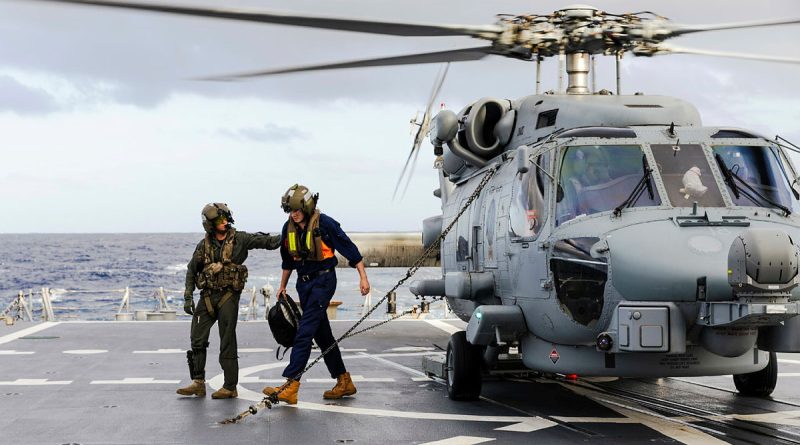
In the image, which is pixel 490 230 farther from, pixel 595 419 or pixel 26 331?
pixel 26 331

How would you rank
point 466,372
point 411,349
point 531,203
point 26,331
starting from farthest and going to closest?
point 26,331
point 411,349
point 466,372
point 531,203

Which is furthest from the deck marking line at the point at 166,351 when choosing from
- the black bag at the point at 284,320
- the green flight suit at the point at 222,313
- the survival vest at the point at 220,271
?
the black bag at the point at 284,320

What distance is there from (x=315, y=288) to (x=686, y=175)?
3.93 m

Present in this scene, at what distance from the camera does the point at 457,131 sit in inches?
454

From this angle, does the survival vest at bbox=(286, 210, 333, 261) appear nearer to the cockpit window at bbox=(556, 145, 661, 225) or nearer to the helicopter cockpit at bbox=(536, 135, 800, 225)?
the helicopter cockpit at bbox=(536, 135, 800, 225)

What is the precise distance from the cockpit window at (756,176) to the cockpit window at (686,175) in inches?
6.6

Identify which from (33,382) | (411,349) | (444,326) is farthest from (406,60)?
(444,326)

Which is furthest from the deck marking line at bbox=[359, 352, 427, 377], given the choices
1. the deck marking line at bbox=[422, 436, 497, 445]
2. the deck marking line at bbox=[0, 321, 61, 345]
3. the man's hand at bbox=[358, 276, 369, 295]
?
the deck marking line at bbox=[0, 321, 61, 345]

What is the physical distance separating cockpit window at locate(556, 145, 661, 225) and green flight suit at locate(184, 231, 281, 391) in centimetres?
341

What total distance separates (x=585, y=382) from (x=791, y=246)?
16.4 feet

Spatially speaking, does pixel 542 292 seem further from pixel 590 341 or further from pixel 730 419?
pixel 730 419

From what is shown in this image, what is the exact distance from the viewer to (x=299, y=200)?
10.5 metres

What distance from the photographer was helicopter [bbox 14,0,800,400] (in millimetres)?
8102

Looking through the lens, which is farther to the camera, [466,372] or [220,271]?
[220,271]
